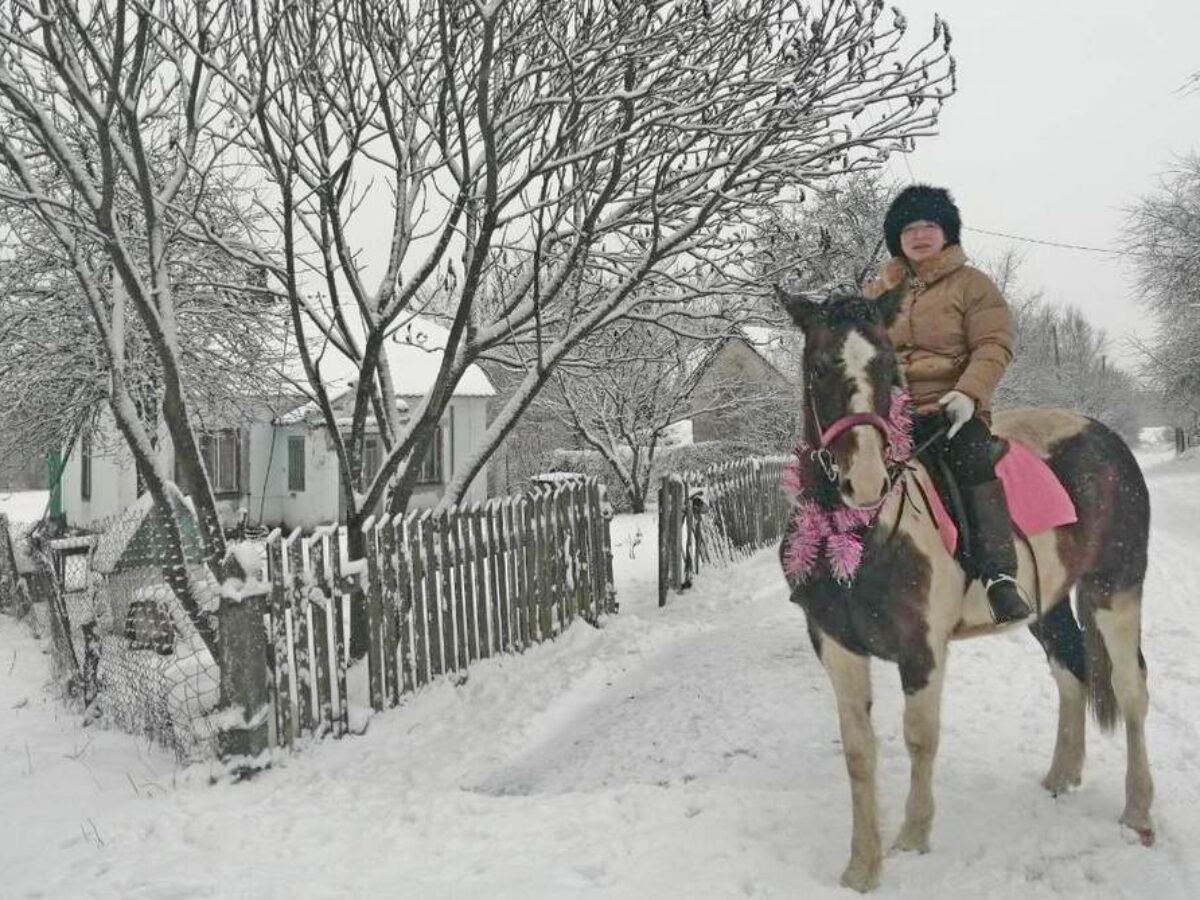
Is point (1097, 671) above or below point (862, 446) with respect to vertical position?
below

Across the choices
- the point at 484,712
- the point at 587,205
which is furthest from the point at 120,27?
the point at 484,712

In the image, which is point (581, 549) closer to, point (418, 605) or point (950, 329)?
point (418, 605)

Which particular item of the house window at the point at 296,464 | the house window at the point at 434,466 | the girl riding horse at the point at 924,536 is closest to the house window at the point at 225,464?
the house window at the point at 296,464

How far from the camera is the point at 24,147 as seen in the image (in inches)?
336

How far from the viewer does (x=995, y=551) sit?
3.17 metres

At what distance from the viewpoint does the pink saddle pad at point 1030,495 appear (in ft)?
11.0

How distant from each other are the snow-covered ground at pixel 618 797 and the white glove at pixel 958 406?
5.74 ft

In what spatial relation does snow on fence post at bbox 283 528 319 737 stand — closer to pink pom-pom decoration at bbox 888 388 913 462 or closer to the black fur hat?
pink pom-pom decoration at bbox 888 388 913 462

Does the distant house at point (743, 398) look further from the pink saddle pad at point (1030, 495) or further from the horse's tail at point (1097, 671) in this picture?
the pink saddle pad at point (1030, 495)

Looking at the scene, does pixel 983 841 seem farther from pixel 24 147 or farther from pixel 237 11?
pixel 24 147

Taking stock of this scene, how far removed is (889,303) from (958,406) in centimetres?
54

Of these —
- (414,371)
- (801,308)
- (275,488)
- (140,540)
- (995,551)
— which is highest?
(414,371)

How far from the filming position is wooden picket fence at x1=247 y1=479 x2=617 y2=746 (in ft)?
15.7

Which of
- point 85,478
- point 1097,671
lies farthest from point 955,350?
point 85,478
